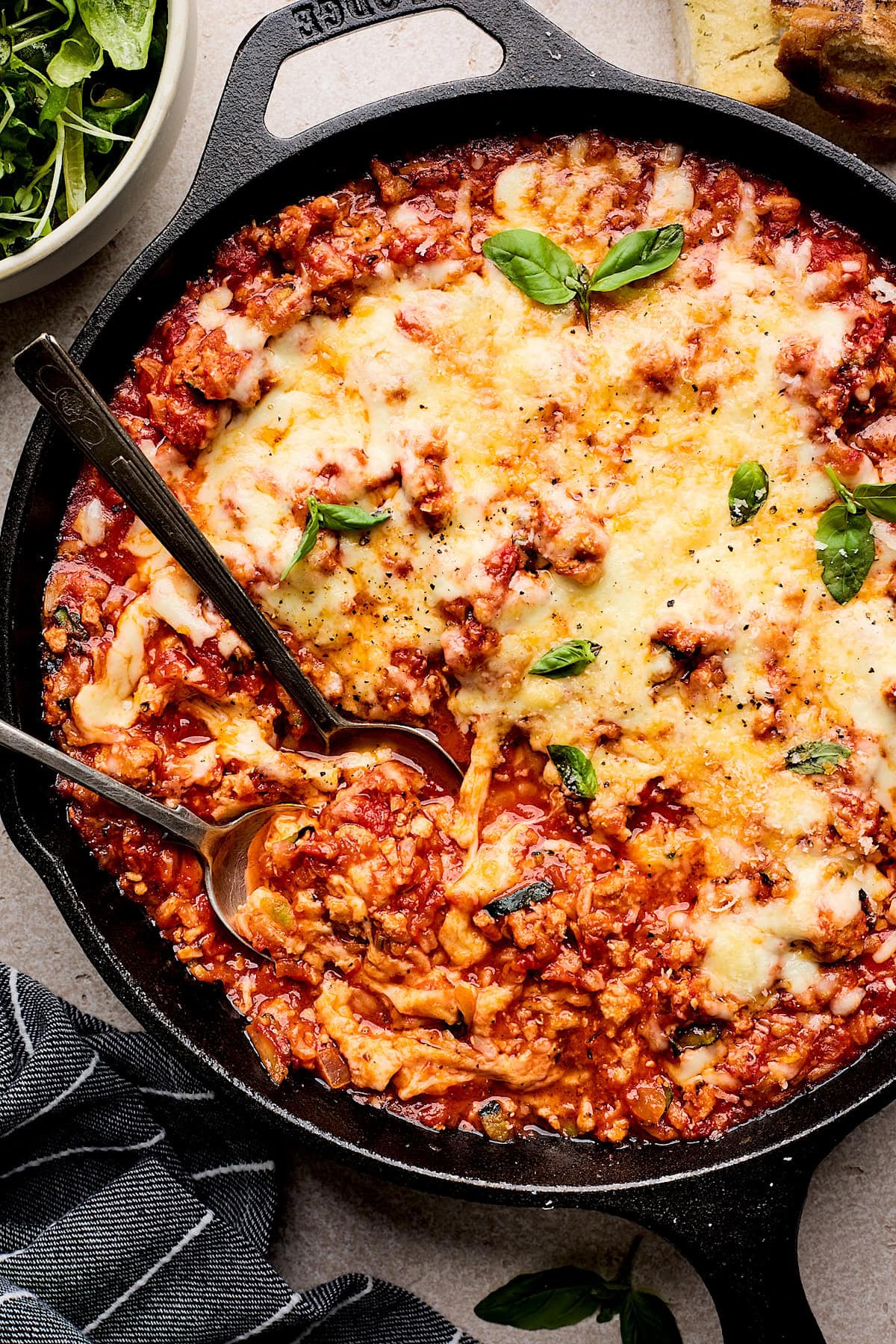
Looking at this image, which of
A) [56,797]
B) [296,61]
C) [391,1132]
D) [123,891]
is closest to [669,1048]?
[391,1132]

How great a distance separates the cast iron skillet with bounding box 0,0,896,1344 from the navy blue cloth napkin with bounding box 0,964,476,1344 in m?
0.37

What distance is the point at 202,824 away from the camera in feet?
10.4

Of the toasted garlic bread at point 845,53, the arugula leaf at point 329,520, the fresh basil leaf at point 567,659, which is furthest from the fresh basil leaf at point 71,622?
the toasted garlic bread at point 845,53

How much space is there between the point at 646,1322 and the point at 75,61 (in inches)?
157

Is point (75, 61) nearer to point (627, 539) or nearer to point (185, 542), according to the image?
point (185, 542)

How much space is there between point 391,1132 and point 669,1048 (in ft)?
2.68

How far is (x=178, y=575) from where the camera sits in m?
3.16

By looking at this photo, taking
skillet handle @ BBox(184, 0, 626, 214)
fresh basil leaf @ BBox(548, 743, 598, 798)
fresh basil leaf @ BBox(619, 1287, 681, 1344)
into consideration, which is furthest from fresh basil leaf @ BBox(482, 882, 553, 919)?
skillet handle @ BBox(184, 0, 626, 214)

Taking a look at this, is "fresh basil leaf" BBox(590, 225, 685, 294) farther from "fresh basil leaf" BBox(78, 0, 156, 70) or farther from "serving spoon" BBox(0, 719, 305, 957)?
"serving spoon" BBox(0, 719, 305, 957)

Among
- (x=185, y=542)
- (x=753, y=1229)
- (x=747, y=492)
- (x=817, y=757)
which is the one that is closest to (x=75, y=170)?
(x=185, y=542)

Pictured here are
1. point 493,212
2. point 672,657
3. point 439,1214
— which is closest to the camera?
point 672,657

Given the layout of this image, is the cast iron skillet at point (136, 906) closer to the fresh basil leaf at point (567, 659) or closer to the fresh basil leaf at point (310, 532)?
the fresh basil leaf at point (310, 532)

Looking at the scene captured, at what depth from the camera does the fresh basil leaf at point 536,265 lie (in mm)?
3016

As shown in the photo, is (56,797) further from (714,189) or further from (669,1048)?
(714,189)
